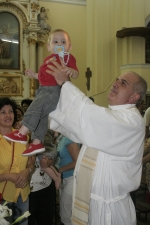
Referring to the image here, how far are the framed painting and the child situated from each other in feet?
31.0

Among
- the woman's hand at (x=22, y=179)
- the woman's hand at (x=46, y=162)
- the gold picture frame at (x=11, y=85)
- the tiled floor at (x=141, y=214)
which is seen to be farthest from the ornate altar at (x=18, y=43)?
the woman's hand at (x=22, y=179)

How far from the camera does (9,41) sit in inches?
458

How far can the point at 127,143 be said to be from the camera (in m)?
2.09

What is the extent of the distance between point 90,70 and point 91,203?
1002 centimetres

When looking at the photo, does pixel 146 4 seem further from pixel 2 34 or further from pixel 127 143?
pixel 127 143

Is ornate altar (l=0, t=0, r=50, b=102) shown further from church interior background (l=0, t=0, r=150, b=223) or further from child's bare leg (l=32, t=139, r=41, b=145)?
child's bare leg (l=32, t=139, r=41, b=145)

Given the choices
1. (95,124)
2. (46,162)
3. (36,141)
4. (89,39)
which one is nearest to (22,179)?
(46,162)

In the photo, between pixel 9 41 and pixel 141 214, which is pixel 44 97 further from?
pixel 9 41

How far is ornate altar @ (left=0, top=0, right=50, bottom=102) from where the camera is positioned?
11.4 meters

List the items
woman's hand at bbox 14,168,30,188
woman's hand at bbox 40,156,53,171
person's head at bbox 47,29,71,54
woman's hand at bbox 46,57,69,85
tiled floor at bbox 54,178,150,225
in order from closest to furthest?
woman's hand at bbox 46,57,69,85, person's head at bbox 47,29,71,54, woman's hand at bbox 14,168,30,188, woman's hand at bbox 40,156,53,171, tiled floor at bbox 54,178,150,225

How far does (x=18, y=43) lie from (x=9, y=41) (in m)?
0.32

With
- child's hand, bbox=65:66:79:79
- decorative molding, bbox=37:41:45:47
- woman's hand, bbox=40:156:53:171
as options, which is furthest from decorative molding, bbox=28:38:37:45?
child's hand, bbox=65:66:79:79

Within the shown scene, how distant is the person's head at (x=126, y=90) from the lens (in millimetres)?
2260

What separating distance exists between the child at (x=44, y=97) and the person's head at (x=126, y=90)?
0.99ft
